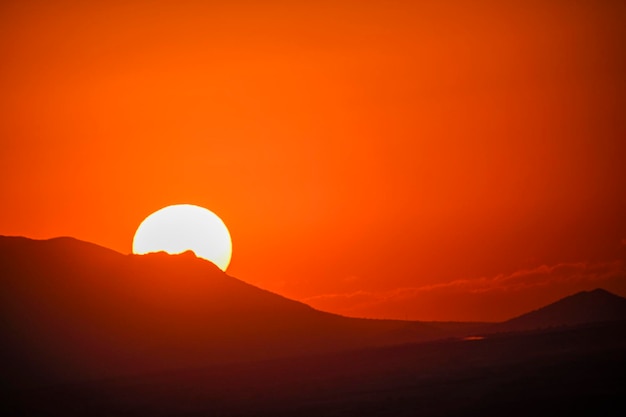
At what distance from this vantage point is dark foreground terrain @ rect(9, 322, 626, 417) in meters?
76.5


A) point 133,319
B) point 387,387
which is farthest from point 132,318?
point 387,387

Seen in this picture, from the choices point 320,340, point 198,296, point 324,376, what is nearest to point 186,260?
point 198,296

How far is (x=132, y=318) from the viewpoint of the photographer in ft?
527

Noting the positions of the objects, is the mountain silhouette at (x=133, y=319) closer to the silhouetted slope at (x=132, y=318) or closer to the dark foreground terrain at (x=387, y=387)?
the silhouetted slope at (x=132, y=318)

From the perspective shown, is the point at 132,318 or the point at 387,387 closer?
the point at 387,387

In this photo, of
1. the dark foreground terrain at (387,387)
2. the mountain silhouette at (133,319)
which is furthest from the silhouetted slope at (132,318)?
the dark foreground terrain at (387,387)

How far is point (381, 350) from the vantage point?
151375 mm

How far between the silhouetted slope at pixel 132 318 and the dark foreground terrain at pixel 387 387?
1651 centimetres

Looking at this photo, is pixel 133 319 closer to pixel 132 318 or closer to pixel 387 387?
pixel 132 318

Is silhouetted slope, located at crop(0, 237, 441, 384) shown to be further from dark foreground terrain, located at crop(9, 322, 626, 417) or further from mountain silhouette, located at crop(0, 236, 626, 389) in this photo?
dark foreground terrain, located at crop(9, 322, 626, 417)

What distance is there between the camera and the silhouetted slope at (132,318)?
473 feet

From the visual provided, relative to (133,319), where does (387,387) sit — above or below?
below

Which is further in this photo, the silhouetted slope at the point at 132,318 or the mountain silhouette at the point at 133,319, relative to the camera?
the silhouetted slope at the point at 132,318

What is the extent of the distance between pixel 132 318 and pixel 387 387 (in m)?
72.1
